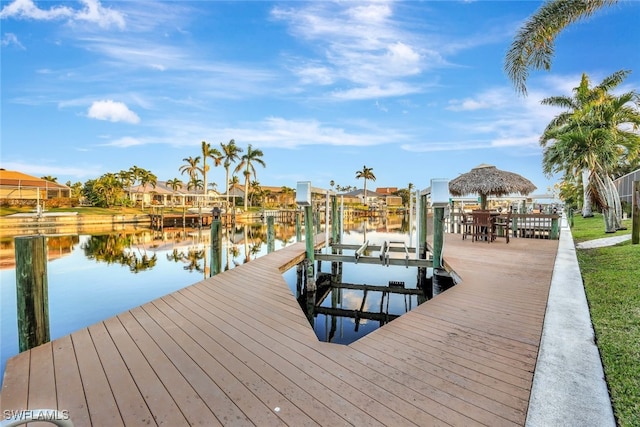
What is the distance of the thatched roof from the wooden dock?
853 centimetres

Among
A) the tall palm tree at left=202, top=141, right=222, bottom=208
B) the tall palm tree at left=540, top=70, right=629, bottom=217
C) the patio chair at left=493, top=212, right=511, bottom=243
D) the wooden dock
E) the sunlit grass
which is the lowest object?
the wooden dock

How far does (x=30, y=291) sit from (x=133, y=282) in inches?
345

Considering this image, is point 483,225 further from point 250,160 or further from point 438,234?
point 250,160

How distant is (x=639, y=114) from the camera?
14.7 metres

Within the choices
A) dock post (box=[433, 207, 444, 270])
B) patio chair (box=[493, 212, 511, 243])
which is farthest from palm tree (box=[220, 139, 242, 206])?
dock post (box=[433, 207, 444, 270])

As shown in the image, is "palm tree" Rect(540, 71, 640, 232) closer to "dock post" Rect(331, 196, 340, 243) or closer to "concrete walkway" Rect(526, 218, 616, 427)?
"dock post" Rect(331, 196, 340, 243)

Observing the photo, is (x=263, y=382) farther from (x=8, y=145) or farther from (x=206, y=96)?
(x=8, y=145)

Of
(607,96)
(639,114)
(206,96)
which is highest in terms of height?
(206,96)

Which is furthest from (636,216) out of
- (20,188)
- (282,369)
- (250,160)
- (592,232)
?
(20,188)

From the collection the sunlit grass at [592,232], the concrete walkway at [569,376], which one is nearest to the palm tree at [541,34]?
the sunlit grass at [592,232]

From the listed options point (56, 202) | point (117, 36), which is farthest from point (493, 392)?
point (56, 202)

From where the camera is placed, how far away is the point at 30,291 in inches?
136

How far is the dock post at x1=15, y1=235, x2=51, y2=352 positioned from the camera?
339cm

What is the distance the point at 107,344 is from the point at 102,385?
1.00 m
